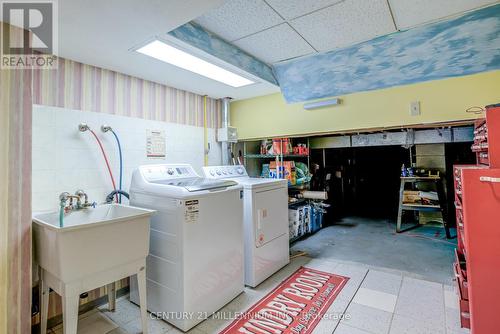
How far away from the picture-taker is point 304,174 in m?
4.32

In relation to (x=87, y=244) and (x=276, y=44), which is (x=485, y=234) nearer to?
(x=276, y=44)

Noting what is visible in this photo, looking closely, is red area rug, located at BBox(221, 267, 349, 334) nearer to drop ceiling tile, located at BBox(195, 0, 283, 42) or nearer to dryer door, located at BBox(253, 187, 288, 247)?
dryer door, located at BBox(253, 187, 288, 247)

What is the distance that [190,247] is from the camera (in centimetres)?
195

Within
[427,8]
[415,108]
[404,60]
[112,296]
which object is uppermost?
[427,8]

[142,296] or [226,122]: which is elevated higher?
[226,122]

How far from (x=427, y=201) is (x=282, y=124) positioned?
3.10 metres

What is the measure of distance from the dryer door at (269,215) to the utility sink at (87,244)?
117cm

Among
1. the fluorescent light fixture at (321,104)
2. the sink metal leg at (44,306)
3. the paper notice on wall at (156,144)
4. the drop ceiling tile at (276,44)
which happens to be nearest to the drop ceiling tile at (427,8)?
the drop ceiling tile at (276,44)

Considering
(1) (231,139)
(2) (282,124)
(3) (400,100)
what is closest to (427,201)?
(3) (400,100)

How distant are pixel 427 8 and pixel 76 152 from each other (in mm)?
3151

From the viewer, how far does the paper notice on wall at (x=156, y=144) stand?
281 cm

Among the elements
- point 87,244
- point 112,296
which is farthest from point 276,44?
point 112,296

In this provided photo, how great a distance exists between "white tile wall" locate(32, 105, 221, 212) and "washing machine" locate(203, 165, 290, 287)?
2.89 feet

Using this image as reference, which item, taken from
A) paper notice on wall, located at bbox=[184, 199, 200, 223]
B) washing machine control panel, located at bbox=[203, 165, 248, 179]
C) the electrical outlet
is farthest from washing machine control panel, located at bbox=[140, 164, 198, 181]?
the electrical outlet
